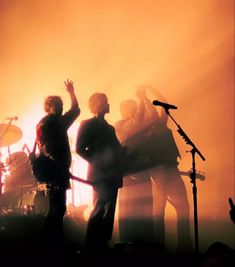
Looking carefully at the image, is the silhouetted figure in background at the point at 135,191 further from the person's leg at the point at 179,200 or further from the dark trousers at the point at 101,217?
the dark trousers at the point at 101,217

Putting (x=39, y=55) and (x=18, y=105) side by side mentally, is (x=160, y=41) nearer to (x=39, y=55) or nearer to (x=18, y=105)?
(x=39, y=55)

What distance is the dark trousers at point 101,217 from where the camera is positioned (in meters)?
5.28

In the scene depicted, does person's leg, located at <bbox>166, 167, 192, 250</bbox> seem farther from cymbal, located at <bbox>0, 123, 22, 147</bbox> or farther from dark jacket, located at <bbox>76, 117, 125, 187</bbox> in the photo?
cymbal, located at <bbox>0, 123, 22, 147</bbox>

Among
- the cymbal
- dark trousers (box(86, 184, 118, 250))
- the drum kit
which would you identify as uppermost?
the cymbal

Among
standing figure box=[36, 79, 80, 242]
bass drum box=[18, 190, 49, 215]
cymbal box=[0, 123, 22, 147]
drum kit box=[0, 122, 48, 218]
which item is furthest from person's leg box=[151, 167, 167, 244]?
cymbal box=[0, 123, 22, 147]

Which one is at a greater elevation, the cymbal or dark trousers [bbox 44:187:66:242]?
the cymbal

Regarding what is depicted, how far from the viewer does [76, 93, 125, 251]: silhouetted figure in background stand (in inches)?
210

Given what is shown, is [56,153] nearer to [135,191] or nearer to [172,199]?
[135,191]

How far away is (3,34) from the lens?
29.2 ft

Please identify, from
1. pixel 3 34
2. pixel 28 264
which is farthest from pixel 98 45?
pixel 28 264

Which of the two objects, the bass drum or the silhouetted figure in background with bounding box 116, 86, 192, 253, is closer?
the bass drum

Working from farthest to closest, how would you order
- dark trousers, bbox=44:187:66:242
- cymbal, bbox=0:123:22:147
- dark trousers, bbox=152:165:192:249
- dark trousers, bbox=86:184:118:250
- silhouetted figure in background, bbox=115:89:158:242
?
cymbal, bbox=0:123:22:147
dark trousers, bbox=152:165:192:249
silhouetted figure in background, bbox=115:89:158:242
dark trousers, bbox=86:184:118:250
dark trousers, bbox=44:187:66:242

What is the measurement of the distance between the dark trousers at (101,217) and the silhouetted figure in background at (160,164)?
3.71 ft

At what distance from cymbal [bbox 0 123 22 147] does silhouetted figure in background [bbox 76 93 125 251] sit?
9.80ft
